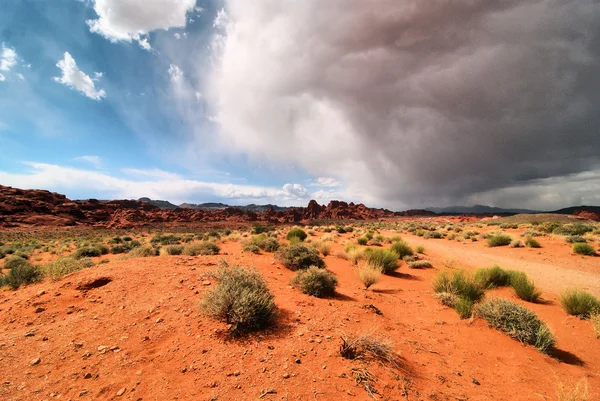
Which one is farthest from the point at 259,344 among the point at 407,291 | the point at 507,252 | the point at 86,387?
the point at 507,252

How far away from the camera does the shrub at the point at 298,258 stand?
37.0ft

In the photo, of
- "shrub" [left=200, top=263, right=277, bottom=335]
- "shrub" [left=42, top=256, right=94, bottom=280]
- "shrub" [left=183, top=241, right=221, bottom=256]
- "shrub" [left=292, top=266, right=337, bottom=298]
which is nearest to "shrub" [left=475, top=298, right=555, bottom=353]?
"shrub" [left=292, top=266, right=337, bottom=298]

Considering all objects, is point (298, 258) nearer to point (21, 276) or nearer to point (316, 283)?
point (316, 283)

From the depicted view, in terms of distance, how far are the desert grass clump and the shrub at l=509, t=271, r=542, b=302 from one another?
6.94m

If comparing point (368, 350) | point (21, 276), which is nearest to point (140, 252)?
point (21, 276)

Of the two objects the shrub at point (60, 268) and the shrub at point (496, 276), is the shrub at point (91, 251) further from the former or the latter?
the shrub at point (496, 276)

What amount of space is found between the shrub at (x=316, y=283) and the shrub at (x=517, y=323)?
4.08 meters

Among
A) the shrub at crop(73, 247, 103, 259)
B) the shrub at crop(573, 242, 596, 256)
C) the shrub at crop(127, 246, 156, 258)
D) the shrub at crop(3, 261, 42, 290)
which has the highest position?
the shrub at crop(573, 242, 596, 256)

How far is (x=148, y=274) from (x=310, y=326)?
5.49 meters

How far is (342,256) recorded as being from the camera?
1505cm

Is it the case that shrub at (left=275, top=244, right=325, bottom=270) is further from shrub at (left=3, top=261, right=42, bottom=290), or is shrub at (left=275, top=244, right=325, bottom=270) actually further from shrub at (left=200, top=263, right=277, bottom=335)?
shrub at (left=3, top=261, right=42, bottom=290)

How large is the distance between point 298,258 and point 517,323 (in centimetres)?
758

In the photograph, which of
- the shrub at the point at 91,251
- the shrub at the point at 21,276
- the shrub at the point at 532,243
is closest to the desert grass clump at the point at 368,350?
the shrub at the point at 21,276

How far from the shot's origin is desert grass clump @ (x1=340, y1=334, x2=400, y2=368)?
429cm
